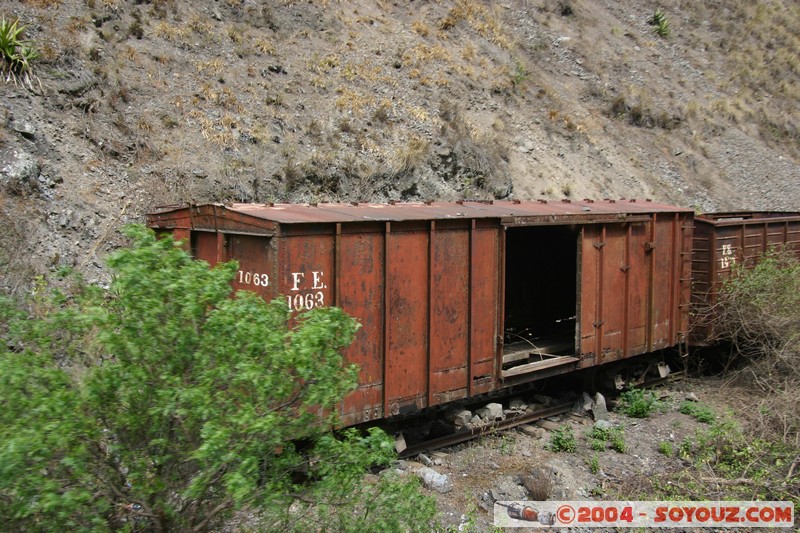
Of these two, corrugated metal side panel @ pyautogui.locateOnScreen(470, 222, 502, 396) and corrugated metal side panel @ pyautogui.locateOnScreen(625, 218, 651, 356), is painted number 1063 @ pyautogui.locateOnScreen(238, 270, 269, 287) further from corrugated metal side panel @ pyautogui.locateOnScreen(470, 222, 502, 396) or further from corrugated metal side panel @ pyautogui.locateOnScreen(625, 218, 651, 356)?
corrugated metal side panel @ pyautogui.locateOnScreen(625, 218, 651, 356)

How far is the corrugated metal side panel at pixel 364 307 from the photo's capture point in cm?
745

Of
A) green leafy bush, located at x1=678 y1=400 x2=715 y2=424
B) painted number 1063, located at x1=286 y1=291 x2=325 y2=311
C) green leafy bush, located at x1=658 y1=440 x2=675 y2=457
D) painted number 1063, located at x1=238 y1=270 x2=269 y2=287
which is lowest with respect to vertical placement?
green leafy bush, located at x1=658 y1=440 x2=675 y2=457

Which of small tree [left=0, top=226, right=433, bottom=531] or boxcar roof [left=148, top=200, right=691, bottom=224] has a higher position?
boxcar roof [left=148, top=200, right=691, bottom=224]

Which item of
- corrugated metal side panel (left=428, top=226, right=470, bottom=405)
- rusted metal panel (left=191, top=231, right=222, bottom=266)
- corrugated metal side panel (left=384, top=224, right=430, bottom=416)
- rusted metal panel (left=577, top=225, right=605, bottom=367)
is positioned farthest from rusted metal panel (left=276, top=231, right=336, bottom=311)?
rusted metal panel (left=577, top=225, right=605, bottom=367)

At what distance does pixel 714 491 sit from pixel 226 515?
19.3 ft

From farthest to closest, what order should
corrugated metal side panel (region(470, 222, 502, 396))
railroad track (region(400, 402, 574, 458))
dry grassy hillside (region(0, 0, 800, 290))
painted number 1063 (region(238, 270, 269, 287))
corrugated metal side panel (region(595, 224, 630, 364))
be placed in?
dry grassy hillside (region(0, 0, 800, 290)) → corrugated metal side panel (region(595, 224, 630, 364)) → corrugated metal side panel (region(470, 222, 502, 396)) → railroad track (region(400, 402, 574, 458)) → painted number 1063 (region(238, 270, 269, 287))

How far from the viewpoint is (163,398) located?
12.7 feet

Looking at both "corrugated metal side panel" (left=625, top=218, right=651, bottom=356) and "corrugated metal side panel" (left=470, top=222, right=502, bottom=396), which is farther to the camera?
"corrugated metal side panel" (left=625, top=218, right=651, bottom=356)

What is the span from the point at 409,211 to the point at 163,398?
5279 mm

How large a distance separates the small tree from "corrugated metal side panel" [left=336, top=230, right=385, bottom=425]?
9.59 ft

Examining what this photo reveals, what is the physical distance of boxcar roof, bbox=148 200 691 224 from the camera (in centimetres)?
742

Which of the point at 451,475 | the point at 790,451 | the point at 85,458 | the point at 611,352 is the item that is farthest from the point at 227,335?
the point at 611,352

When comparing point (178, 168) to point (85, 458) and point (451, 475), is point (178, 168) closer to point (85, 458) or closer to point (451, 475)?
point (451, 475)

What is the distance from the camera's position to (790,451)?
26.6 ft
